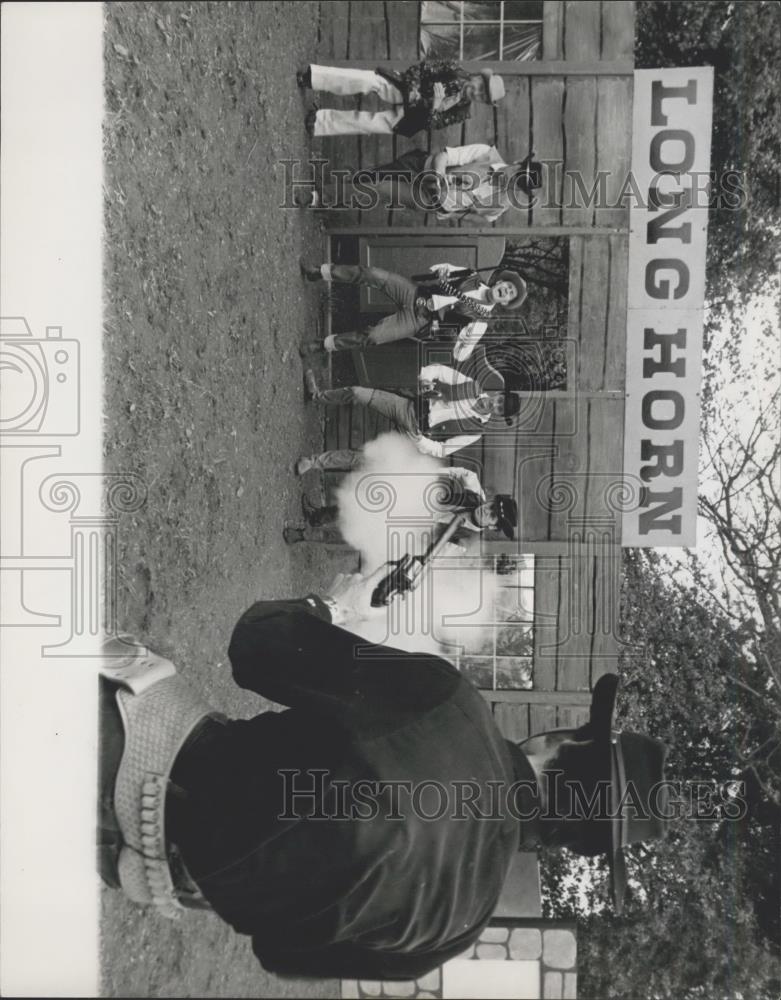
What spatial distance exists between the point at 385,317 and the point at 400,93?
73cm

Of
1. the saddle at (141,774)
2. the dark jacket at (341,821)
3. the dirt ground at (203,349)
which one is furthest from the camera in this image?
the dirt ground at (203,349)

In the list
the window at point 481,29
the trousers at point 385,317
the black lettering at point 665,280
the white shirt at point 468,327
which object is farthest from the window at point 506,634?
the window at point 481,29

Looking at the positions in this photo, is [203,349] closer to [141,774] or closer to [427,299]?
[427,299]

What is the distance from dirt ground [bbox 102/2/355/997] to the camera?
6.66 feet

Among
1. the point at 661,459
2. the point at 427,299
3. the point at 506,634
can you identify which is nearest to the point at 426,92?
the point at 427,299

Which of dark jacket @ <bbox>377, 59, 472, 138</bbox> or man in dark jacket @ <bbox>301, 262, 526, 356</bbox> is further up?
dark jacket @ <bbox>377, 59, 472, 138</bbox>

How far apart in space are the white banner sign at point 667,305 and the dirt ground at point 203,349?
0.93 meters

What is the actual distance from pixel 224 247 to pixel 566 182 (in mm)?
1073

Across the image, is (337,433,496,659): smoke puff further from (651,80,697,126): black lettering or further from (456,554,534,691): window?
(651,80,697,126): black lettering

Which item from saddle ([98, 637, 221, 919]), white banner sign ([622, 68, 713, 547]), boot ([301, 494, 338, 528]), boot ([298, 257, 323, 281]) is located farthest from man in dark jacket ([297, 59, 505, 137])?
saddle ([98, 637, 221, 919])

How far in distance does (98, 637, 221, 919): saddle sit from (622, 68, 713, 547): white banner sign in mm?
1365

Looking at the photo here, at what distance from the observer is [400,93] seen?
2.57m

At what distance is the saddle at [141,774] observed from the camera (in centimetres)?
179

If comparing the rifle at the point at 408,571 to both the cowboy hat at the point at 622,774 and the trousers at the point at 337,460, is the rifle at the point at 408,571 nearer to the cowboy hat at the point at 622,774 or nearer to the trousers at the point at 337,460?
the trousers at the point at 337,460
